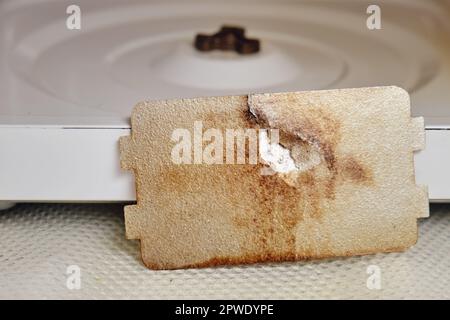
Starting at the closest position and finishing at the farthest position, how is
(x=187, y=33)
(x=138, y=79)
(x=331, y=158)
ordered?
(x=331, y=158) < (x=138, y=79) < (x=187, y=33)

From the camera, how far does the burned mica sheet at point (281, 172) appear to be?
38cm

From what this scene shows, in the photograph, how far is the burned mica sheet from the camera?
1.23ft

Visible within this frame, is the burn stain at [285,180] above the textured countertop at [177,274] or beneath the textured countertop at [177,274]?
above

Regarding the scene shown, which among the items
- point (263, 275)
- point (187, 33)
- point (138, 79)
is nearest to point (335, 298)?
point (263, 275)

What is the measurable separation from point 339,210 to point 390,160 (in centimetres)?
5

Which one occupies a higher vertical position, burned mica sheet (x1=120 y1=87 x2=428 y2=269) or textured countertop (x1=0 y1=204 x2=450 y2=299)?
burned mica sheet (x1=120 y1=87 x2=428 y2=269)

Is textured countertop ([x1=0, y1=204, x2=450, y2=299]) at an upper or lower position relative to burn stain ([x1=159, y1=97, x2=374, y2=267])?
lower

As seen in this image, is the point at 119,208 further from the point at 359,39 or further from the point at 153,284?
the point at 359,39

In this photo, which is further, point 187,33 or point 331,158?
point 187,33

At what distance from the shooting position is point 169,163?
0.38m

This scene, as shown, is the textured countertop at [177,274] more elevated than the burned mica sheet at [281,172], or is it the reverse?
the burned mica sheet at [281,172]

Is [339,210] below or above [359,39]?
below

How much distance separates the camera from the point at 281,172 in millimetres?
375

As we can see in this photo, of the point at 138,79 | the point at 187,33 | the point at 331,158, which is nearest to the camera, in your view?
the point at 331,158
